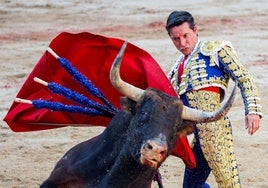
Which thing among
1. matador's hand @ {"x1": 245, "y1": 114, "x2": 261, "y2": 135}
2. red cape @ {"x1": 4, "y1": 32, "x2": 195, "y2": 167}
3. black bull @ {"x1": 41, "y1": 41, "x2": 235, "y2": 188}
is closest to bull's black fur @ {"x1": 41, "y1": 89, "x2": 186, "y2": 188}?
black bull @ {"x1": 41, "y1": 41, "x2": 235, "y2": 188}

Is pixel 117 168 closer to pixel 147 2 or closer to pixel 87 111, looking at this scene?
pixel 87 111

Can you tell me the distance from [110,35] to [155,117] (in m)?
8.91

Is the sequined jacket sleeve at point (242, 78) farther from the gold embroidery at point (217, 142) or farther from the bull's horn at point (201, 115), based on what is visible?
the bull's horn at point (201, 115)

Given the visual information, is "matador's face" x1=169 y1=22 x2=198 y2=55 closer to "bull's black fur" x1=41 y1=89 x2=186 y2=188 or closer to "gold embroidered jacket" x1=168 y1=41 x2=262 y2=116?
"gold embroidered jacket" x1=168 y1=41 x2=262 y2=116

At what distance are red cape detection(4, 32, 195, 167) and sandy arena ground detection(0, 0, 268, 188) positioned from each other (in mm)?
1831

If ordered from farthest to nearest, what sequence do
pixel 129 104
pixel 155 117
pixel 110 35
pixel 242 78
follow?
pixel 110 35, pixel 242 78, pixel 129 104, pixel 155 117

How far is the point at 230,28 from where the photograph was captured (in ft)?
44.9

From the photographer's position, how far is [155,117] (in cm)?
432

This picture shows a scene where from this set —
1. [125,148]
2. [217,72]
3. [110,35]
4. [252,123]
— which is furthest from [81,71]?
[110,35]

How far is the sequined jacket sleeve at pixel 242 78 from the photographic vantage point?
5039 mm

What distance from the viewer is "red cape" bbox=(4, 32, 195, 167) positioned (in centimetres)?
516

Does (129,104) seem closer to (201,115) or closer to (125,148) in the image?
(125,148)

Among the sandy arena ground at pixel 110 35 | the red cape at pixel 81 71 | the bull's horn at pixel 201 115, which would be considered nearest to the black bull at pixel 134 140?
the bull's horn at pixel 201 115

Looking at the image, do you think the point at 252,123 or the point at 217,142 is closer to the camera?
the point at 252,123
